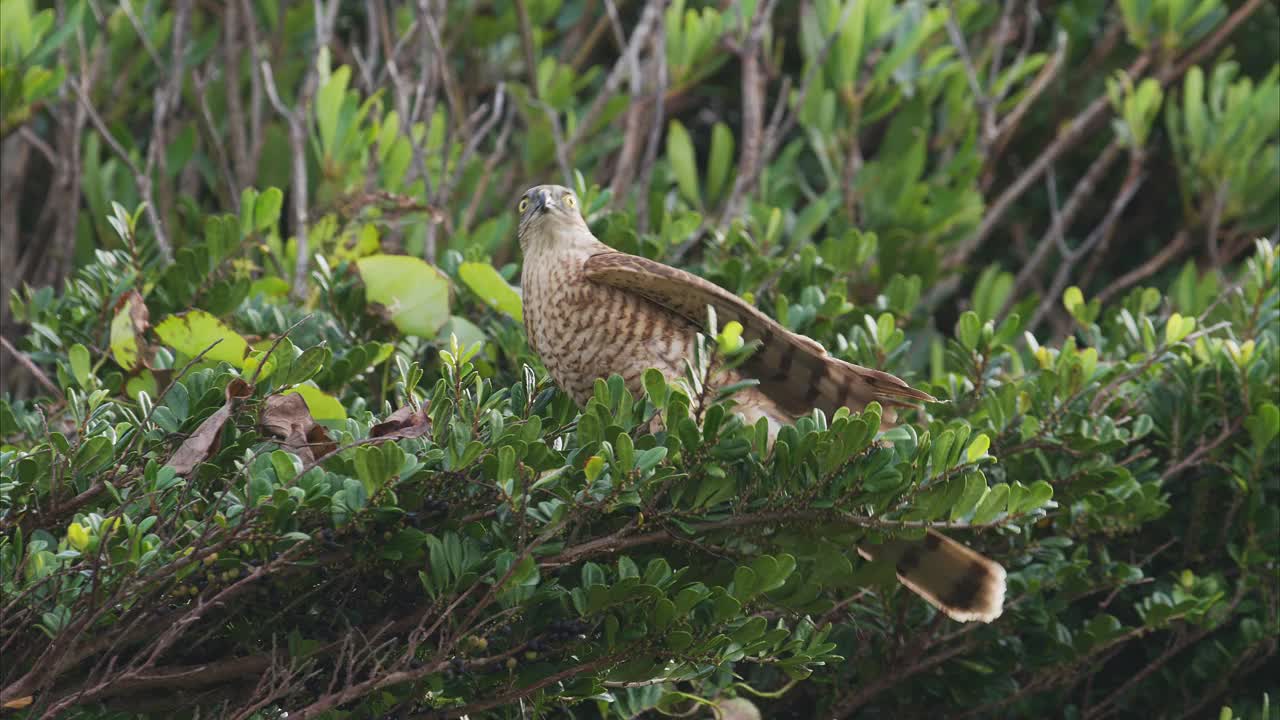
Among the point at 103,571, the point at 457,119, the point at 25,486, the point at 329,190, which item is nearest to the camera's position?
the point at 103,571

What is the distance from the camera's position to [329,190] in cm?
471

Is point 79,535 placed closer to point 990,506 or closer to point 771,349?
point 771,349

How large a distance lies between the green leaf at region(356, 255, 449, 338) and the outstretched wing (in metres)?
0.39

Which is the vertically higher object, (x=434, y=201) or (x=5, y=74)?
(x=5, y=74)

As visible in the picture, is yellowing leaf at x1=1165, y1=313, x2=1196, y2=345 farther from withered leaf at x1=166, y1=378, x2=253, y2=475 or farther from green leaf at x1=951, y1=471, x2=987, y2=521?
withered leaf at x1=166, y1=378, x2=253, y2=475

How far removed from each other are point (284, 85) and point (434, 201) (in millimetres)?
1506

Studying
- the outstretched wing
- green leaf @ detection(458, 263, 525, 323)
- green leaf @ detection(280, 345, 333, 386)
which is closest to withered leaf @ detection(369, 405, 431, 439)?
green leaf @ detection(280, 345, 333, 386)

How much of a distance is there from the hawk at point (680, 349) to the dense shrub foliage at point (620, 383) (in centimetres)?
10

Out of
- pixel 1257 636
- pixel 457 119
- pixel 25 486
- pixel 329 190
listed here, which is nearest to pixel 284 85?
pixel 457 119

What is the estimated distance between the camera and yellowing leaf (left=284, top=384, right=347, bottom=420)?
3146mm

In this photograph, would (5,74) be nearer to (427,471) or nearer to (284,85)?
(284,85)

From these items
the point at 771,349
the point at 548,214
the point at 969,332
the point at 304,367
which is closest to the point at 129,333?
the point at 304,367

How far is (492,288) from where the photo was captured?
3787mm

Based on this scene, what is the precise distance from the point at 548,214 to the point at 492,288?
241mm
